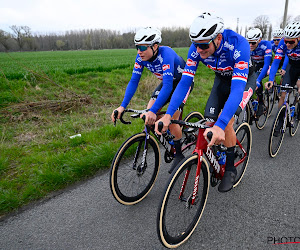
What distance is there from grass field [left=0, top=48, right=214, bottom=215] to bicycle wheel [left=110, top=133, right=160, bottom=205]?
0.95m

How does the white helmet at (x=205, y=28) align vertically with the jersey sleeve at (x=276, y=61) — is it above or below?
above

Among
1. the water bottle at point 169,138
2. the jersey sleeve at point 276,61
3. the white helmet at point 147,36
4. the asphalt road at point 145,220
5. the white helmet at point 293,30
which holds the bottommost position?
the asphalt road at point 145,220

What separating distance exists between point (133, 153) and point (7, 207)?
5.84 ft

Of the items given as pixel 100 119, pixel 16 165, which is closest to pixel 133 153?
pixel 16 165

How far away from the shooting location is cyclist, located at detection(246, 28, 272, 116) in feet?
18.4

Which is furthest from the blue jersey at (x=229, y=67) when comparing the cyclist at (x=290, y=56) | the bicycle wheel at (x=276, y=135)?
the cyclist at (x=290, y=56)

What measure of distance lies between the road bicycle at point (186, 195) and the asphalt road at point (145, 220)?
0.50 ft

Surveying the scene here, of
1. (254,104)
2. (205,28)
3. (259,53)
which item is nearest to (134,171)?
(205,28)

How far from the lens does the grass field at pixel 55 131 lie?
138 inches

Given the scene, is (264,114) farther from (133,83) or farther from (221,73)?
(133,83)

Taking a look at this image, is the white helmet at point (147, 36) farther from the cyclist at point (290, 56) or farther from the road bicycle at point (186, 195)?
the cyclist at point (290, 56)

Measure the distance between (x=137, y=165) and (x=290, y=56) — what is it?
163 inches

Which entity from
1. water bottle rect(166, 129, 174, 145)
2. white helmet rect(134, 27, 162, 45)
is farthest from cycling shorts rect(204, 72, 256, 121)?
white helmet rect(134, 27, 162, 45)

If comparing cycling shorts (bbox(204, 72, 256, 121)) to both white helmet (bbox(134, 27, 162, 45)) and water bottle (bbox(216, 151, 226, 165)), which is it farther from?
white helmet (bbox(134, 27, 162, 45))
